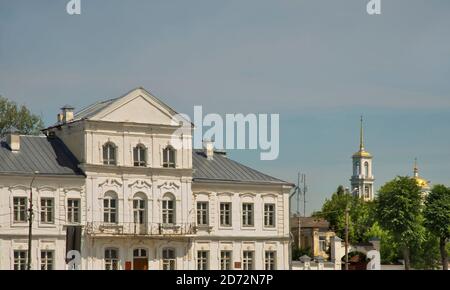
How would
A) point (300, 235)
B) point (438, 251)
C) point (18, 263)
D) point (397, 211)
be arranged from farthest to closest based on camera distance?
1. point (300, 235)
2. point (438, 251)
3. point (397, 211)
4. point (18, 263)

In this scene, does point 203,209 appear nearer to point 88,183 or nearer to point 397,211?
point 88,183

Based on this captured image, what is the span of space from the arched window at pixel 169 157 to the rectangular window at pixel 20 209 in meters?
9.07

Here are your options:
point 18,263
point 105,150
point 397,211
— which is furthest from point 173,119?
→ point 397,211

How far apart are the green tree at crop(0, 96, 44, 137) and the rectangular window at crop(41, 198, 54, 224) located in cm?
1398

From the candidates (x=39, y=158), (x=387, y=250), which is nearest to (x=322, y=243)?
(x=387, y=250)

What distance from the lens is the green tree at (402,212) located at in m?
78.0

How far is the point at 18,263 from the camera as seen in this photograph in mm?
54969

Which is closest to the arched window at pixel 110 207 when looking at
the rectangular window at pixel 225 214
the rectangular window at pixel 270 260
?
the rectangular window at pixel 225 214

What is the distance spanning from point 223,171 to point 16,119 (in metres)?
15.3

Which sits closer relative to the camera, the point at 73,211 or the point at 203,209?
the point at 73,211
